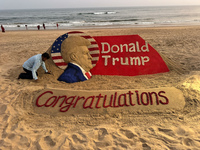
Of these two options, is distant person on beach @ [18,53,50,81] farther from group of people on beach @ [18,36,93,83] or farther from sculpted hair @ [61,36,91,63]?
sculpted hair @ [61,36,91,63]

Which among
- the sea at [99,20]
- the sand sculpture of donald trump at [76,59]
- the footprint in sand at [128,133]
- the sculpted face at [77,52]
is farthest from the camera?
the sea at [99,20]

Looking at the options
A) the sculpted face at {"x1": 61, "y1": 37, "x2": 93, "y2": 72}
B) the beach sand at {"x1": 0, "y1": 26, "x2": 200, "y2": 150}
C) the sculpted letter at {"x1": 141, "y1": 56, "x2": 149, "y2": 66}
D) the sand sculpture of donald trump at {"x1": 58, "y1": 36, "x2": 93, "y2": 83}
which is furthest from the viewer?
the sculpted letter at {"x1": 141, "y1": 56, "x2": 149, "y2": 66}

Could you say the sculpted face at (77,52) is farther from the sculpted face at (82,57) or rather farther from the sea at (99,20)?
the sea at (99,20)

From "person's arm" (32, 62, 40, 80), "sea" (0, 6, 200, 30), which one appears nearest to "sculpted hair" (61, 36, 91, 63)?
"person's arm" (32, 62, 40, 80)

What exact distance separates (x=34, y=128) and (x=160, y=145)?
2244mm

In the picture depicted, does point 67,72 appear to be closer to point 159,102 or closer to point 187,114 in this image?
point 159,102

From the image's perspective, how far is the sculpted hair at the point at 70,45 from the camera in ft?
15.5

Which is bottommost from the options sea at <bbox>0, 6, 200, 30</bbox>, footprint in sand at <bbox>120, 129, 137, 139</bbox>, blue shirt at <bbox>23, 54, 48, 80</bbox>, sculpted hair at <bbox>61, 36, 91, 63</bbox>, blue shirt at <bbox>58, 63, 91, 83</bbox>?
footprint in sand at <bbox>120, 129, 137, 139</bbox>

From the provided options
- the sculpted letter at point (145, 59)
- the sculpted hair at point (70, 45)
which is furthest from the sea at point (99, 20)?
the sculpted hair at point (70, 45)

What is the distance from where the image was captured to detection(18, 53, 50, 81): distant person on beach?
445 centimetres

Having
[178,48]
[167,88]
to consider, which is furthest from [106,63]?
[178,48]

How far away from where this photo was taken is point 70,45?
4.75m

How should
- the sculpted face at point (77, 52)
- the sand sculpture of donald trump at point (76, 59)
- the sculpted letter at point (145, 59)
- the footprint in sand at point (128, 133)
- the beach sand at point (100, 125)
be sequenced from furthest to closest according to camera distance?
the sculpted letter at point (145, 59) < the sculpted face at point (77, 52) < the sand sculpture of donald trump at point (76, 59) < the footprint in sand at point (128, 133) < the beach sand at point (100, 125)

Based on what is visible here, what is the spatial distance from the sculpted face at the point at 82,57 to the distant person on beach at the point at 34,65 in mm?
790
